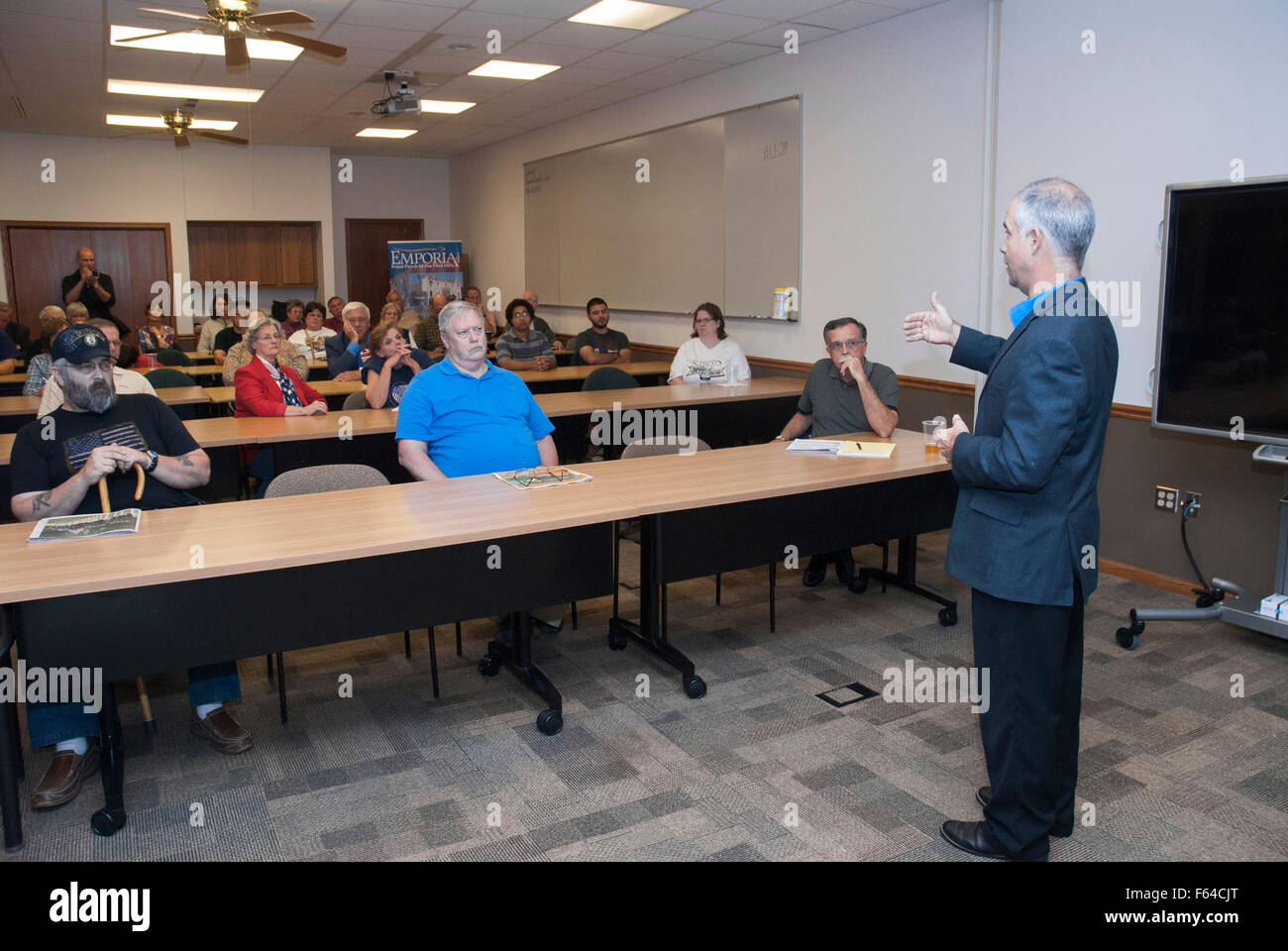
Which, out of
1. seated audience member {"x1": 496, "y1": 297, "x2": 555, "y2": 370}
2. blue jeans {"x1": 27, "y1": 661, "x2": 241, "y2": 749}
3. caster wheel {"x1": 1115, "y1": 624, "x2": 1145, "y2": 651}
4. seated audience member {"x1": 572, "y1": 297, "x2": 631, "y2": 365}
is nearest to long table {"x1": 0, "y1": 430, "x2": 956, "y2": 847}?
blue jeans {"x1": 27, "y1": 661, "x2": 241, "y2": 749}

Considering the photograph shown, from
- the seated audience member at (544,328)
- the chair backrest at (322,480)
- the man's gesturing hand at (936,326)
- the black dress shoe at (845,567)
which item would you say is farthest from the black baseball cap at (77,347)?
the seated audience member at (544,328)

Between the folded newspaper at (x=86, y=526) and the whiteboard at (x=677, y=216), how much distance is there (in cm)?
460

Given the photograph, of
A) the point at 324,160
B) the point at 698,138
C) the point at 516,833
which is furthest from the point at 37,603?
the point at 324,160

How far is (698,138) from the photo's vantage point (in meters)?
7.04

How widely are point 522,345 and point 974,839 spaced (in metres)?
5.68

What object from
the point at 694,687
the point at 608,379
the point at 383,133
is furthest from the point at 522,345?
the point at 694,687

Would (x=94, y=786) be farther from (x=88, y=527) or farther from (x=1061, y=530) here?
(x=1061, y=530)

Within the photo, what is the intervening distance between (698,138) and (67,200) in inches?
264

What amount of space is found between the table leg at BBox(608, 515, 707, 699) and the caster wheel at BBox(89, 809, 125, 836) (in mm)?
1691

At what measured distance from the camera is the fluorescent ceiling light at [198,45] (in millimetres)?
5684

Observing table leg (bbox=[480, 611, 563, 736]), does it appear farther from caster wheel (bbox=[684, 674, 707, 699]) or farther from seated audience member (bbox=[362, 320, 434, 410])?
seated audience member (bbox=[362, 320, 434, 410])

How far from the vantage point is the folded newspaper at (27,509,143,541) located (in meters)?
2.52

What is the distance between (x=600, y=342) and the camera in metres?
7.84

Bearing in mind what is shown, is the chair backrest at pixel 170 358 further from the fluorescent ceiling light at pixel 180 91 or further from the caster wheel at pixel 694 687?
the caster wheel at pixel 694 687
